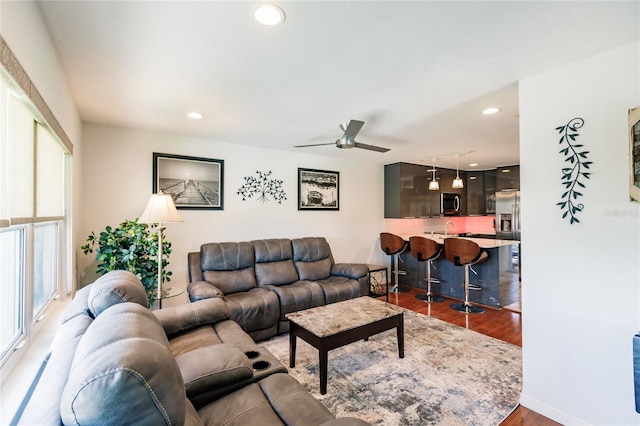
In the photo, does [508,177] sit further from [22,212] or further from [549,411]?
[22,212]

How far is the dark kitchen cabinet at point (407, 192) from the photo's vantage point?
548 cm

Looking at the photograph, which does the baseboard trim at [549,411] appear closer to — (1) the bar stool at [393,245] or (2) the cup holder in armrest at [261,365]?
(2) the cup holder in armrest at [261,365]

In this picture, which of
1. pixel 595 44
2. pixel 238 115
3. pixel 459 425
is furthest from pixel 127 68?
pixel 459 425

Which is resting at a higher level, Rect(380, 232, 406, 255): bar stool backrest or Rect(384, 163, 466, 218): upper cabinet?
Rect(384, 163, 466, 218): upper cabinet

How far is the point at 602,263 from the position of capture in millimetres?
1792

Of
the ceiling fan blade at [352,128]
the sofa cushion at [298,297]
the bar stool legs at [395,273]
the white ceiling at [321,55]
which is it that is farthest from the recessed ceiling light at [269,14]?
the bar stool legs at [395,273]

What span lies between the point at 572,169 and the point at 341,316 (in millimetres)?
2041

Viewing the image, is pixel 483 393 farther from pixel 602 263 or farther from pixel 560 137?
pixel 560 137

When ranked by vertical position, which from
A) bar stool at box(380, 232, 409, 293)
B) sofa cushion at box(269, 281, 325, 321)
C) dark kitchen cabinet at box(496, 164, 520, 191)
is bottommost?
sofa cushion at box(269, 281, 325, 321)

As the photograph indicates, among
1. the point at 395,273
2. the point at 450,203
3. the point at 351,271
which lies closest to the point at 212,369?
the point at 351,271

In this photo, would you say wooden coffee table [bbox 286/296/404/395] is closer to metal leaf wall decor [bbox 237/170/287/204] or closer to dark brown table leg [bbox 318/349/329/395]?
dark brown table leg [bbox 318/349/329/395]

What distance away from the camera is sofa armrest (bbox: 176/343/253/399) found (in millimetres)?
1342

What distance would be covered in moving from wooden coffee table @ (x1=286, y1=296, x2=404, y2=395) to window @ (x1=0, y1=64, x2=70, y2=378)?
1.72 m

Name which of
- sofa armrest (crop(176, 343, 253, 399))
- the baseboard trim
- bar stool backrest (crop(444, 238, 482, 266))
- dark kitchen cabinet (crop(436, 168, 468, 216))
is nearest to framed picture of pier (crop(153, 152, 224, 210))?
sofa armrest (crop(176, 343, 253, 399))
